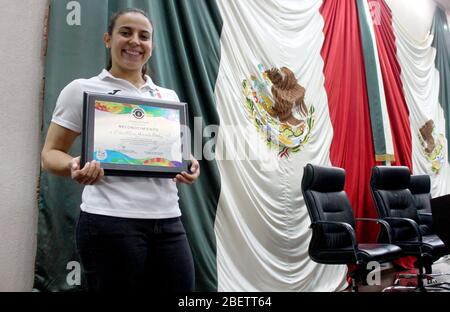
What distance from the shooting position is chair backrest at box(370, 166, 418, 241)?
3.76 metres

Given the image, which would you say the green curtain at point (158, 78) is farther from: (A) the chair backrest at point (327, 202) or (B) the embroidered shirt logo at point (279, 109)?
(A) the chair backrest at point (327, 202)

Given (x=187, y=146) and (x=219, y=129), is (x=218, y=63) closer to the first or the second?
(x=219, y=129)

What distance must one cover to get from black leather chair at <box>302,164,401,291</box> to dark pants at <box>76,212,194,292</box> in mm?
1953

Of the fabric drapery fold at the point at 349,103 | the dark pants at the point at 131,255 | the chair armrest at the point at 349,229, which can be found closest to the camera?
the dark pants at the point at 131,255

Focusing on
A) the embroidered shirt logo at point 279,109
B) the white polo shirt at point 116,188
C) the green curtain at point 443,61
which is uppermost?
the green curtain at point 443,61

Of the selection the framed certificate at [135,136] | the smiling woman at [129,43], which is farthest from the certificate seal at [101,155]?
the smiling woman at [129,43]

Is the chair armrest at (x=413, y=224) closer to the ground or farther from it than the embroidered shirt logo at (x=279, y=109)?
closer to the ground

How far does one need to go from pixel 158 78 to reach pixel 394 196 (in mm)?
2615

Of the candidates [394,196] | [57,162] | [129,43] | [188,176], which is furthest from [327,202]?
[57,162]

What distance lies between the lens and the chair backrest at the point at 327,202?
3.11 meters

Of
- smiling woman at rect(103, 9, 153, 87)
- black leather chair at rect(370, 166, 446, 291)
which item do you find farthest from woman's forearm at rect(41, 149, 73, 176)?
black leather chair at rect(370, 166, 446, 291)

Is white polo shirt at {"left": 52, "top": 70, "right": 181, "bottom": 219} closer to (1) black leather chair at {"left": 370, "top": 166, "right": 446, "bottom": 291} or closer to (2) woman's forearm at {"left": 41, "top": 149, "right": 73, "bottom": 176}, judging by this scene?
(2) woman's forearm at {"left": 41, "top": 149, "right": 73, "bottom": 176}

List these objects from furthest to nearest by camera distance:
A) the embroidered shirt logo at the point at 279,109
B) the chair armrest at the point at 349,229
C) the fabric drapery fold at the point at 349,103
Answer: the fabric drapery fold at the point at 349,103
the embroidered shirt logo at the point at 279,109
the chair armrest at the point at 349,229

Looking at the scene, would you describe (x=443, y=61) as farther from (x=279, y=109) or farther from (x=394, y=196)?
(x=279, y=109)
